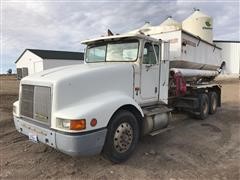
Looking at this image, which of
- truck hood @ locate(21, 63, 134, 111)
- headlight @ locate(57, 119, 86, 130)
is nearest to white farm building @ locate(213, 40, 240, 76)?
truck hood @ locate(21, 63, 134, 111)

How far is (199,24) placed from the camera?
16859 mm

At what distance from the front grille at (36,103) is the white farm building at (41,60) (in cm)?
3233

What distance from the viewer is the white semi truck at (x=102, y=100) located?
379cm

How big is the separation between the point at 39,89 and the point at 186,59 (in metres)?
5.16

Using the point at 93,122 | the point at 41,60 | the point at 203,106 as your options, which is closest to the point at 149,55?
the point at 93,122

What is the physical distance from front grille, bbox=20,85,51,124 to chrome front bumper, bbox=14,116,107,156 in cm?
22

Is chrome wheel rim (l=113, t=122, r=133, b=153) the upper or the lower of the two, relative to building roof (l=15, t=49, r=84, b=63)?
lower

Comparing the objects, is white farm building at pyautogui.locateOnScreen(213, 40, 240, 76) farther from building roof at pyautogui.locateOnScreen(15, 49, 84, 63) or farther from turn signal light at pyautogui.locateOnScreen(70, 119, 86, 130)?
turn signal light at pyautogui.locateOnScreen(70, 119, 86, 130)

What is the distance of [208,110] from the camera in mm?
9156

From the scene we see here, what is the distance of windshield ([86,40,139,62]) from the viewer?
5.11 m

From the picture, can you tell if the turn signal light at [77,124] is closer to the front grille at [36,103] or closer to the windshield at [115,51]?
the front grille at [36,103]

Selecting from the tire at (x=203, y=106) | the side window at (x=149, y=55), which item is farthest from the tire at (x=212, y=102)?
the side window at (x=149, y=55)

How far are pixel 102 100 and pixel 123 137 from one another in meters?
0.93

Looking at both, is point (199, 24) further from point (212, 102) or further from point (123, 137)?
point (123, 137)
